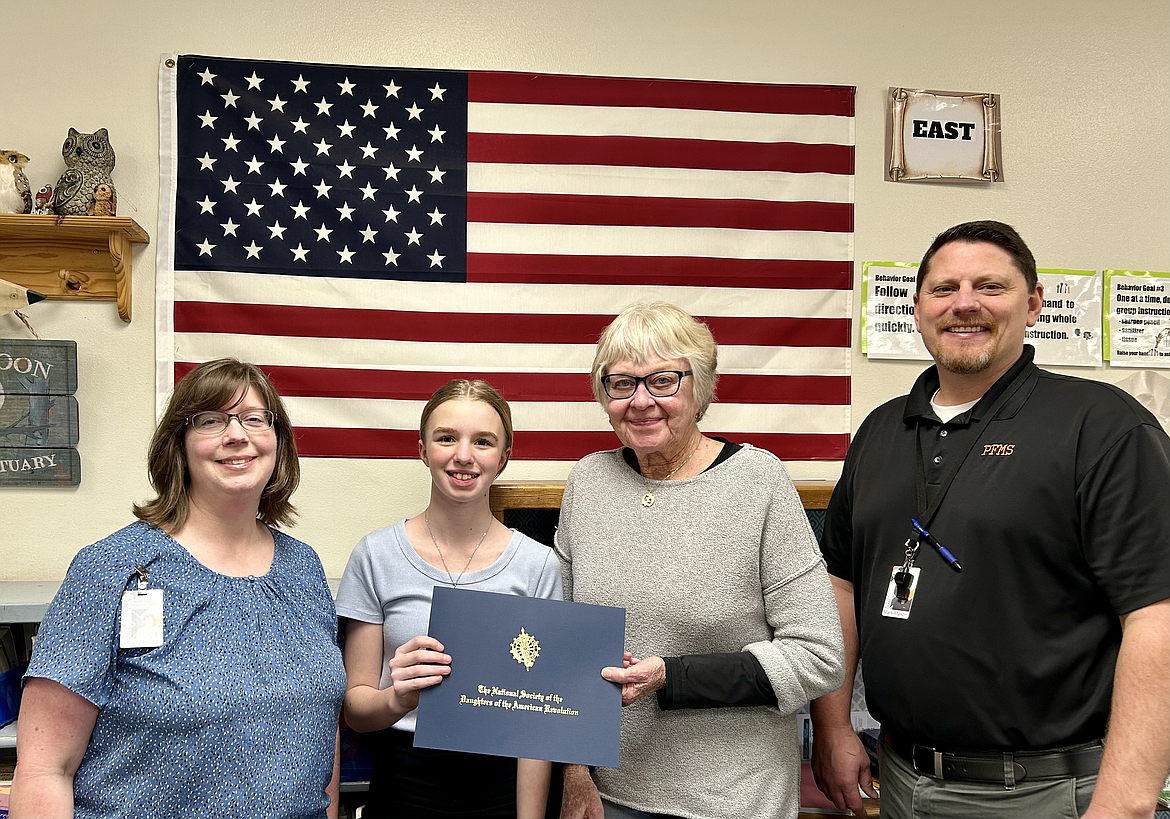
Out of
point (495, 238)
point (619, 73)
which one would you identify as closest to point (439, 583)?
point (495, 238)

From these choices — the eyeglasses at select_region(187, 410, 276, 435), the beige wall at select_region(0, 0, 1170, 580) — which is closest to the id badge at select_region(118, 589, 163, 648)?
the eyeglasses at select_region(187, 410, 276, 435)

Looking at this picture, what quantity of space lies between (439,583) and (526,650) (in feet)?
1.00

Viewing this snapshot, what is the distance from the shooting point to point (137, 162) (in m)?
2.96

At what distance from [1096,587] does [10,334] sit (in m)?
3.31

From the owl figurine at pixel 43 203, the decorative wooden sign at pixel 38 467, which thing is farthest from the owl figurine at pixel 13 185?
the decorative wooden sign at pixel 38 467

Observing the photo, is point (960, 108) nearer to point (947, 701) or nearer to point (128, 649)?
point (947, 701)

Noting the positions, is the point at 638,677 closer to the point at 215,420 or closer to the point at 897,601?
the point at 897,601

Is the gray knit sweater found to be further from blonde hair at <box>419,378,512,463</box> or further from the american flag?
the american flag

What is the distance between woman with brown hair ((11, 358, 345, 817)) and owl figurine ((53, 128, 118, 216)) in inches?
56.4

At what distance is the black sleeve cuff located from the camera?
1777mm

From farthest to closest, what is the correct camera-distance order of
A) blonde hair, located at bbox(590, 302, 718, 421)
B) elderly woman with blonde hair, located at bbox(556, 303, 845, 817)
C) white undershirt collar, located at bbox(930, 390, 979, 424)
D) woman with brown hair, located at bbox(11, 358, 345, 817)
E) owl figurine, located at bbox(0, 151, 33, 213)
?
owl figurine, located at bbox(0, 151, 33, 213), white undershirt collar, located at bbox(930, 390, 979, 424), blonde hair, located at bbox(590, 302, 718, 421), elderly woman with blonde hair, located at bbox(556, 303, 845, 817), woman with brown hair, located at bbox(11, 358, 345, 817)

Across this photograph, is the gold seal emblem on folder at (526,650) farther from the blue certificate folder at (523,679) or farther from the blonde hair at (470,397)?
the blonde hair at (470,397)

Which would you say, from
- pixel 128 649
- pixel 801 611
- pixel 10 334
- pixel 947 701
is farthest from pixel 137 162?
pixel 947 701

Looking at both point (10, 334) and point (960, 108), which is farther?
point (960, 108)
